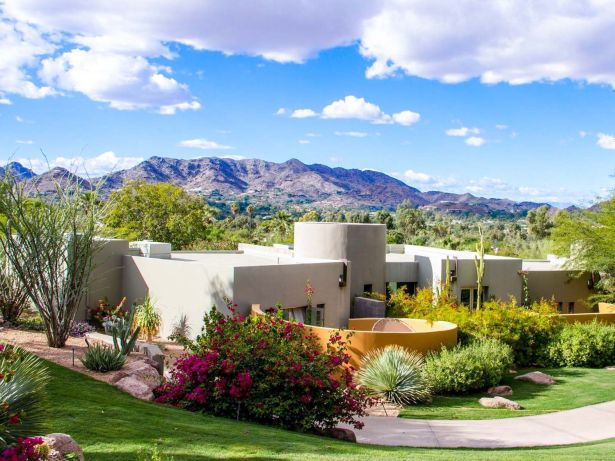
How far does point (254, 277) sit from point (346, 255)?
6.82 metres

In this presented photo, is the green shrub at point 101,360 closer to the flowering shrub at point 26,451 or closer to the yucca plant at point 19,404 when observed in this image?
the yucca plant at point 19,404

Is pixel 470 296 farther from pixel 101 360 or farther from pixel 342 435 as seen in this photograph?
pixel 101 360

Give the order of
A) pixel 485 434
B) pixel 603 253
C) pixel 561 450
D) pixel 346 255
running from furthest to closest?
1. pixel 603 253
2. pixel 346 255
3. pixel 485 434
4. pixel 561 450

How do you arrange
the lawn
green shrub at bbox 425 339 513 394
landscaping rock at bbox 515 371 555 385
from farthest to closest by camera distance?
landscaping rock at bbox 515 371 555 385, green shrub at bbox 425 339 513 394, the lawn

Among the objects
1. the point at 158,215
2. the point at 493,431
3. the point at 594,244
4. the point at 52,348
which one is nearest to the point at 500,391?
the point at 493,431

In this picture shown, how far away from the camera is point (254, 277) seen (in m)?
19.0

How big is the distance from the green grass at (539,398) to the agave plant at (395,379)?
1.29ft

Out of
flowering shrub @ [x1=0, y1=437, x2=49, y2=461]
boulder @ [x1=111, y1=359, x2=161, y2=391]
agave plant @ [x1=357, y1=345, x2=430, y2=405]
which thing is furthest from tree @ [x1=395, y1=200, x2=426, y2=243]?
flowering shrub @ [x1=0, y1=437, x2=49, y2=461]

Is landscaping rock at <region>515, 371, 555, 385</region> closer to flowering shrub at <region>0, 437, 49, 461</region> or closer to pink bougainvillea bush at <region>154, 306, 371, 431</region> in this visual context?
pink bougainvillea bush at <region>154, 306, 371, 431</region>

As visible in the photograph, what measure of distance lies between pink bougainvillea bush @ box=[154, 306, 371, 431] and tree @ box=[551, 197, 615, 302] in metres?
20.5

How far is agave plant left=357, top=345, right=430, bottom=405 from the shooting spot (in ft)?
53.4

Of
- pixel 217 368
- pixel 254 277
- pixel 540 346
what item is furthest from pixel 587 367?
pixel 217 368

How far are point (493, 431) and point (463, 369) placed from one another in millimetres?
4092

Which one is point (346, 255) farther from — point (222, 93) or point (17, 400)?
point (222, 93)
